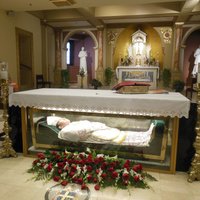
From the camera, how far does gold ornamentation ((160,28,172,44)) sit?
32.3 feet

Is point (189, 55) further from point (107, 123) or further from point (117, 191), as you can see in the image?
point (117, 191)

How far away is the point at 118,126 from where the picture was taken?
2658 millimetres

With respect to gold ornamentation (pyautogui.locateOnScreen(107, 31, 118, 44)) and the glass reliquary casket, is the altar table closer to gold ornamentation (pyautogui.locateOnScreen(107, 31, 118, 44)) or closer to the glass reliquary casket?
gold ornamentation (pyautogui.locateOnScreen(107, 31, 118, 44))

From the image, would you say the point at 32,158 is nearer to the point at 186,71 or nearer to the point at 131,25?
the point at 131,25

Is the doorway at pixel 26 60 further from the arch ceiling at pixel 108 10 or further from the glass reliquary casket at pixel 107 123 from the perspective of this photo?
the glass reliquary casket at pixel 107 123

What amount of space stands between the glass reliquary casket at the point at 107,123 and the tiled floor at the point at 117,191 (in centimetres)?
22

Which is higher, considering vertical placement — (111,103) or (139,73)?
(139,73)

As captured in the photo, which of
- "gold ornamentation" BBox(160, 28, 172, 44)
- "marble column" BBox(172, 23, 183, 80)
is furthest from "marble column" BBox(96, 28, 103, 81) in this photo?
"marble column" BBox(172, 23, 183, 80)

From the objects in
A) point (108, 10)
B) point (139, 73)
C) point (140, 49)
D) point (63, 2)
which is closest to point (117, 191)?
point (63, 2)

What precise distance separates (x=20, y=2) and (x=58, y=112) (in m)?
4.85

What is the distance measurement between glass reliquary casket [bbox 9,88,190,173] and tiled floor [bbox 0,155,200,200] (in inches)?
8.7

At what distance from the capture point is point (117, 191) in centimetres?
203

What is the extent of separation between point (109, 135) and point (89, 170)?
0.55 m

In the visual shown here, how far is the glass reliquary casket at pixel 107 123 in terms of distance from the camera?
7.35ft
